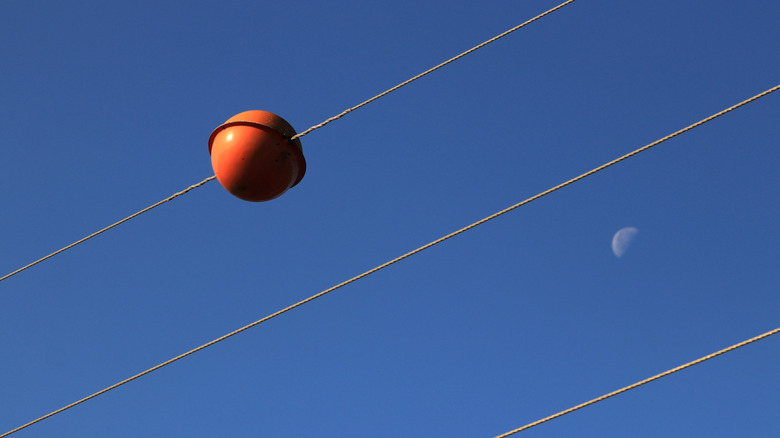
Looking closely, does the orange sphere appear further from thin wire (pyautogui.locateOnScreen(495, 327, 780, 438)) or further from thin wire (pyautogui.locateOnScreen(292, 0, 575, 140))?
thin wire (pyautogui.locateOnScreen(495, 327, 780, 438))

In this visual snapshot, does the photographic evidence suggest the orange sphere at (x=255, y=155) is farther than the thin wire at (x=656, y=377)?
Yes

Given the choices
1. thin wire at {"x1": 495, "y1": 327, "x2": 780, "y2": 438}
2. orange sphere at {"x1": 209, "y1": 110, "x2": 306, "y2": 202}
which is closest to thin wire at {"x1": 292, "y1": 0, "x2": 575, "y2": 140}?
orange sphere at {"x1": 209, "y1": 110, "x2": 306, "y2": 202}

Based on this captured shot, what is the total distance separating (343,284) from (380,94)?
1.15m

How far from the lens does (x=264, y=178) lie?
4.70 m

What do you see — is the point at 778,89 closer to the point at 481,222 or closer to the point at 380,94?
the point at 481,222

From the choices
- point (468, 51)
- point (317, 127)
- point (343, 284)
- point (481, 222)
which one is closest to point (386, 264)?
point (343, 284)

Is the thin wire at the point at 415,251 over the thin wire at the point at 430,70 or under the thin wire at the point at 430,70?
under

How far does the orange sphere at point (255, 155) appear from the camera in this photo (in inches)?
184

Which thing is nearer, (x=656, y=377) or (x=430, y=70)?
(x=656, y=377)

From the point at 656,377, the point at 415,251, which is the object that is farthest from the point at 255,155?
the point at 656,377

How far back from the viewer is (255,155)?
4.66 metres

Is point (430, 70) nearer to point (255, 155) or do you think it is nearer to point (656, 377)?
point (255, 155)

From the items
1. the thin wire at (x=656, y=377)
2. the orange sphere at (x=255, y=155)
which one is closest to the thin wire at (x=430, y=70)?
the orange sphere at (x=255, y=155)

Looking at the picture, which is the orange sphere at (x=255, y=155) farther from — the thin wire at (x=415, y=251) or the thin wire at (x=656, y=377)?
the thin wire at (x=656, y=377)
